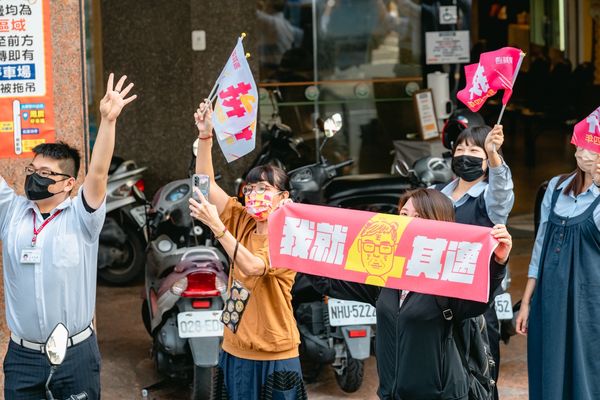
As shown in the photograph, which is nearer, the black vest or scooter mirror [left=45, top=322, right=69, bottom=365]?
scooter mirror [left=45, top=322, right=69, bottom=365]

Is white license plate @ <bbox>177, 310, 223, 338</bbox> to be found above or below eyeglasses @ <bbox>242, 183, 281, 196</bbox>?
below

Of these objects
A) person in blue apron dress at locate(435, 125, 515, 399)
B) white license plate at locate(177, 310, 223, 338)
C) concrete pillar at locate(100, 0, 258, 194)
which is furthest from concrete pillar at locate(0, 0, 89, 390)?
concrete pillar at locate(100, 0, 258, 194)

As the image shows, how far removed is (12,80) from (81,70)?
39cm

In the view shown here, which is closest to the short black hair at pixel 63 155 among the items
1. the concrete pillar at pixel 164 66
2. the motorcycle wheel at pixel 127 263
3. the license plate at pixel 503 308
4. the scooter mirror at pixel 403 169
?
the license plate at pixel 503 308

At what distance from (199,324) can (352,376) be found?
115 centimetres

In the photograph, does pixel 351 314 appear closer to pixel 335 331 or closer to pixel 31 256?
pixel 335 331

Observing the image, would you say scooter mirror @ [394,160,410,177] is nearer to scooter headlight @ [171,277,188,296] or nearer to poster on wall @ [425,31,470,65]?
scooter headlight @ [171,277,188,296]

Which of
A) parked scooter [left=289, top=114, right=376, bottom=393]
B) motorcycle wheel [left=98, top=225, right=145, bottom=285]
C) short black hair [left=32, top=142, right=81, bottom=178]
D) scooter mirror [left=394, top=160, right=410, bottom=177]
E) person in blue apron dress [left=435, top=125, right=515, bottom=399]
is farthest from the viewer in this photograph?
motorcycle wheel [left=98, top=225, right=145, bottom=285]

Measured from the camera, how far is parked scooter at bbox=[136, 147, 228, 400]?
22.1ft

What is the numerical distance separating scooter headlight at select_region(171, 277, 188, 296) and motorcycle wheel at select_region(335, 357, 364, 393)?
1174 mm

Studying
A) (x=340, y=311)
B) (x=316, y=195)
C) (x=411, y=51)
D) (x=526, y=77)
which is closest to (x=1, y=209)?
(x=340, y=311)

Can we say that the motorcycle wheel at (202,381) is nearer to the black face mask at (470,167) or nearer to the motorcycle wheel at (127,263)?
the black face mask at (470,167)

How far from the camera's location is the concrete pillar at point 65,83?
6.33 metres

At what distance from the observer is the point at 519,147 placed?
65.0 ft
